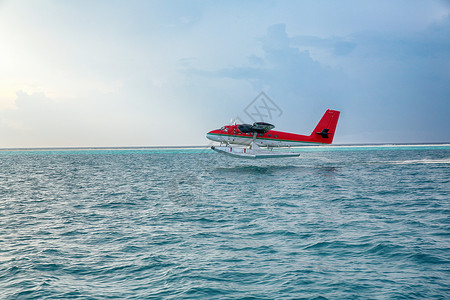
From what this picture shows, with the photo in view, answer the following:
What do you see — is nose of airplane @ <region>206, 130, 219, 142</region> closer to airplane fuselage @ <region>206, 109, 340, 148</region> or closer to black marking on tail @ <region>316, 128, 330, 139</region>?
airplane fuselage @ <region>206, 109, 340, 148</region>

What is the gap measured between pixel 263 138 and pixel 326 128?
11594 mm

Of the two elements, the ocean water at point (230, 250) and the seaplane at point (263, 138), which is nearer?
the ocean water at point (230, 250)

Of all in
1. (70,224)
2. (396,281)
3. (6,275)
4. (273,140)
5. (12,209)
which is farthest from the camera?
(273,140)

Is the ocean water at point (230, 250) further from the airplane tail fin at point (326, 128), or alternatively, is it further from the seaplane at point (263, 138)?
the airplane tail fin at point (326, 128)

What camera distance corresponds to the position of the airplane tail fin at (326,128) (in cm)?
5203

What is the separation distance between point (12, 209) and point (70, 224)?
774 cm

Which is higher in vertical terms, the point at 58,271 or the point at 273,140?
the point at 273,140

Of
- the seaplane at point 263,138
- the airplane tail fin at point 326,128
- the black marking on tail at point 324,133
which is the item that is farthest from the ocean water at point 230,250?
the black marking on tail at point 324,133

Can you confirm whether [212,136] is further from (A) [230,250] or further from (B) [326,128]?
(A) [230,250]

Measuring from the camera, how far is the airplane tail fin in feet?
171

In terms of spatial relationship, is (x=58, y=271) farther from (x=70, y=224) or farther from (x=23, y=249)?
(x=70, y=224)

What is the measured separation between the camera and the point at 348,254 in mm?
10602

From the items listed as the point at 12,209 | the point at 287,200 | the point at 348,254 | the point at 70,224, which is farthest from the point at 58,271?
the point at 287,200

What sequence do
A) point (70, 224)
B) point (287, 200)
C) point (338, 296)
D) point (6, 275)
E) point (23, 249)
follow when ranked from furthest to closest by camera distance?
point (287, 200) < point (70, 224) < point (23, 249) < point (6, 275) < point (338, 296)
